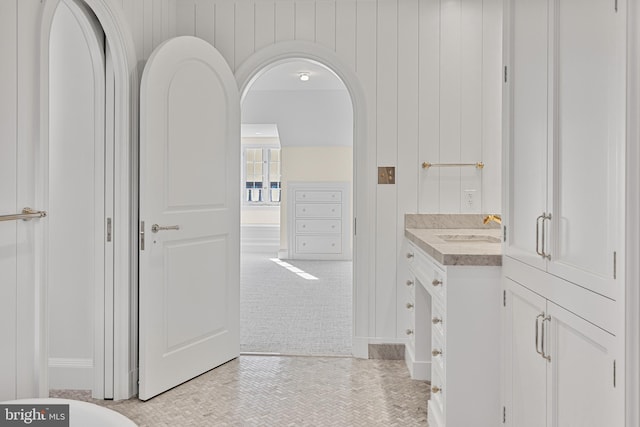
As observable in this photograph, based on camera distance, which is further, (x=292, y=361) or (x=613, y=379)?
(x=292, y=361)

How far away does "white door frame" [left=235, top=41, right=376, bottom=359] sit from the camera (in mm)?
3336

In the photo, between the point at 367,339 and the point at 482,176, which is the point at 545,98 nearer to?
the point at 482,176

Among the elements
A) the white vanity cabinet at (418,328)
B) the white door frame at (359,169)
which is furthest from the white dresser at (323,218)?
the white vanity cabinet at (418,328)

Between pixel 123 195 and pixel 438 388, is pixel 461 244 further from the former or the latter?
pixel 123 195

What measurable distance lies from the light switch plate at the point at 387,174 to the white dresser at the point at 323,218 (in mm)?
4891

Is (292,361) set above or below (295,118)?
below

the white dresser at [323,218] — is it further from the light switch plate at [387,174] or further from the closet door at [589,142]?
the closet door at [589,142]

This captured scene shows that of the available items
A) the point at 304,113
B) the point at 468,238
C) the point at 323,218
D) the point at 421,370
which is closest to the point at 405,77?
the point at 468,238

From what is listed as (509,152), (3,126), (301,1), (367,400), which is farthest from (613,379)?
(301,1)

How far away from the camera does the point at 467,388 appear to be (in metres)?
2.03

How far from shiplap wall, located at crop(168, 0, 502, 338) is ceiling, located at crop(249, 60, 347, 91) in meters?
1.96

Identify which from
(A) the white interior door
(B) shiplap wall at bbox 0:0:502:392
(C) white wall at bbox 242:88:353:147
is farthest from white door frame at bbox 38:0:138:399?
(C) white wall at bbox 242:88:353:147

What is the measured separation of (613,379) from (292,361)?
7.61ft

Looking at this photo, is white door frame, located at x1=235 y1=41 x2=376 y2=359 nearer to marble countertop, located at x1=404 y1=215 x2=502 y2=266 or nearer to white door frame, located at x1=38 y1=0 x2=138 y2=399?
marble countertop, located at x1=404 y1=215 x2=502 y2=266
